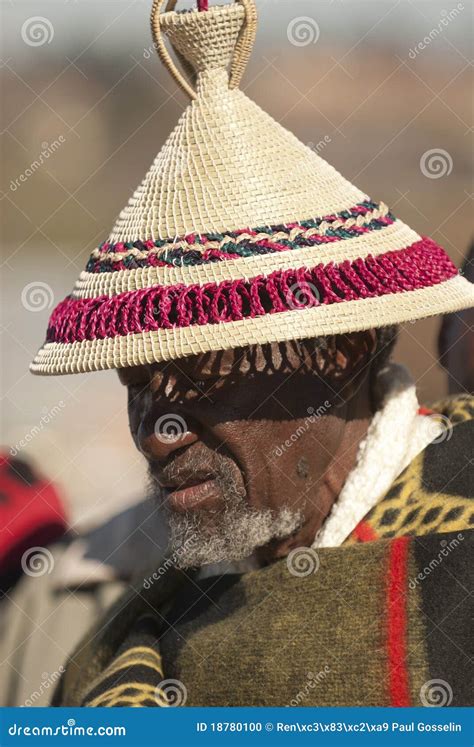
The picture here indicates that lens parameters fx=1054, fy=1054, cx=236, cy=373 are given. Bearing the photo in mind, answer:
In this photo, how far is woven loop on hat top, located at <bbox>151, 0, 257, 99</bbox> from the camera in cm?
201

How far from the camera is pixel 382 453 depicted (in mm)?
2131

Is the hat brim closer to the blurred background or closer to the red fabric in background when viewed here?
the red fabric in background

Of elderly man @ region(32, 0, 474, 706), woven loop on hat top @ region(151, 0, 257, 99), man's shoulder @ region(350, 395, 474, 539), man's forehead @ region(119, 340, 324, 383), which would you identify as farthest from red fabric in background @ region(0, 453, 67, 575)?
woven loop on hat top @ region(151, 0, 257, 99)

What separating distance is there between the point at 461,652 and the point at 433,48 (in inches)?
381

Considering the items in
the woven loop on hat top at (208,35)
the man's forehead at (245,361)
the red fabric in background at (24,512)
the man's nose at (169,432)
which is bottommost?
the red fabric in background at (24,512)

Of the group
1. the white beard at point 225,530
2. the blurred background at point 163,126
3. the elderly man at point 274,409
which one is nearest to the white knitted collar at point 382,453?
the elderly man at point 274,409

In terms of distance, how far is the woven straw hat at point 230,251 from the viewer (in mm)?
1817

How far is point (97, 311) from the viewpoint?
76.0 inches

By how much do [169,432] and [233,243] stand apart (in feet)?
1.32

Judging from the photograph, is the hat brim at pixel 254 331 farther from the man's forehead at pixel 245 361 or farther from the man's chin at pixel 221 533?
the man's chin at pixel 221 533

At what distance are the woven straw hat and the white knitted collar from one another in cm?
27

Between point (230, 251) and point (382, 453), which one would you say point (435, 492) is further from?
point (230, 251)

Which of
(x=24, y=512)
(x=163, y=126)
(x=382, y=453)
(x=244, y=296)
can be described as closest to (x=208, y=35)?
(x=244, y=296)

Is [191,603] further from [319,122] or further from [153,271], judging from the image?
[319,122]
